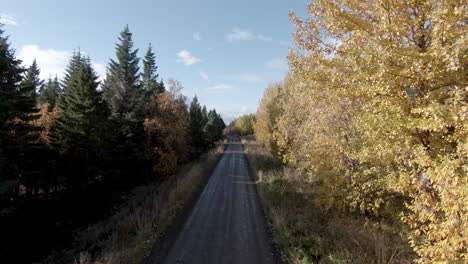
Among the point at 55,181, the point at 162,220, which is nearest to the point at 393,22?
the point at 162,220

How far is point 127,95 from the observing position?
28.1 m

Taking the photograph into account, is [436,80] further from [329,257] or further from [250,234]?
[250,234]

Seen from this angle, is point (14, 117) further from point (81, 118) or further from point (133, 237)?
point (133, 237)

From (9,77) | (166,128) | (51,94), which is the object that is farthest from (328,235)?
(51,94)

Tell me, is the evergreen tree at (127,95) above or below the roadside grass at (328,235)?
above

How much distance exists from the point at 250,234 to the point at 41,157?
805 inches

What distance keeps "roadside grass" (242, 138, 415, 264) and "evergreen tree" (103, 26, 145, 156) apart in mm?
18067

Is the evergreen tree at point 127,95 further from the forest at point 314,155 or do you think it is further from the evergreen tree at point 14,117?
the evergreen tree at point 14,117

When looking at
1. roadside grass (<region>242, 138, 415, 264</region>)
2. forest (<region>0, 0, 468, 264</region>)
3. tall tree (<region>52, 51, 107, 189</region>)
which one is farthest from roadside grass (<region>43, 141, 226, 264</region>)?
tall tree (<region>52, 51, 107, 189</region>)

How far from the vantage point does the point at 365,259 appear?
23.7ft

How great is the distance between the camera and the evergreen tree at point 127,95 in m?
25.3

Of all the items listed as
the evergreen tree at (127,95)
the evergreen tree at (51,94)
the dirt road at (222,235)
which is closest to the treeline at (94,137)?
the evergreen tree at (127,95)

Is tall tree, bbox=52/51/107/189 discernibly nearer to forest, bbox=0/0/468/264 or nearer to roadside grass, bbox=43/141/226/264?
forest, bbox=0/0/468/264

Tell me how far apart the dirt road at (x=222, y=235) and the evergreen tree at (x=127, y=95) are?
13018mm
